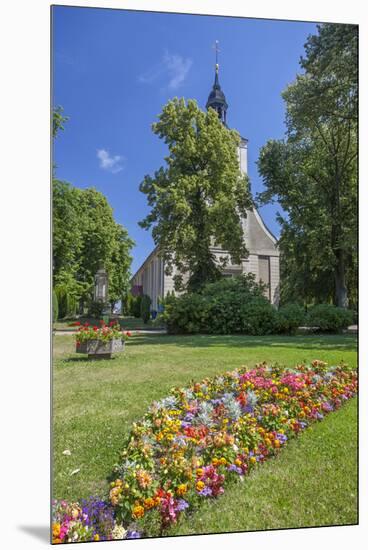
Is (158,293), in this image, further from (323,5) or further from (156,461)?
(323,5)

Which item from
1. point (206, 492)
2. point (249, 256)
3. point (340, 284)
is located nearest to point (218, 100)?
point (249, 256)

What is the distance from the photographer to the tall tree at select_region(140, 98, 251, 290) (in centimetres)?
300

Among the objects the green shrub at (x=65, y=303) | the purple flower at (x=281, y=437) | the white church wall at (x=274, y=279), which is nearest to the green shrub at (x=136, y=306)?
the green shrub at (x=65, y=303)

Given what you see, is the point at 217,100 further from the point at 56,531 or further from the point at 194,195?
the point at 56,531

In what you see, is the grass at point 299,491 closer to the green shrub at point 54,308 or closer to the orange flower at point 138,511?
the orange flower at point 138,511

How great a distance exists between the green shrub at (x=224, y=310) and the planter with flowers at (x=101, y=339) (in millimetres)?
339

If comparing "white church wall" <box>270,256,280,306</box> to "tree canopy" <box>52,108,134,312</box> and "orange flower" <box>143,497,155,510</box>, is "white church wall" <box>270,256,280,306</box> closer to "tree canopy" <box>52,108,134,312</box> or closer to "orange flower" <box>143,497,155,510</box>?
"tree canopy" <box>52,108,134,312</box>

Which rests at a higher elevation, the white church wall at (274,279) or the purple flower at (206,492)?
the white church wall at (274,279)

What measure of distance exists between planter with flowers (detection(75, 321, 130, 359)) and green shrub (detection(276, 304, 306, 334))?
3.79ft

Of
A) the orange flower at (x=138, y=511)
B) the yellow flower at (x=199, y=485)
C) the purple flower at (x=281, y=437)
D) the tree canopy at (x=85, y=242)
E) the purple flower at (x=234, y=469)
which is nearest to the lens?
the orange flower at (x=138, y=511)

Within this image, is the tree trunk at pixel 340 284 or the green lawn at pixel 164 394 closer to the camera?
the green lawn at pixel 164 394

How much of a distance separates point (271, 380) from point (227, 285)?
0.75 metres

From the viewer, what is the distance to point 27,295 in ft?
8.94

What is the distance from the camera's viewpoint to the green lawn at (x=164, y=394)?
2.52 m
